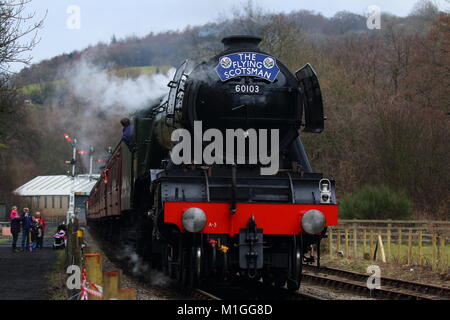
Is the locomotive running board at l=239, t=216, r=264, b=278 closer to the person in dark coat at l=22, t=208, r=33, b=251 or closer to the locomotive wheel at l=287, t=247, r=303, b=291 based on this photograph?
the locomotive wheel at l=287, t=247, r=303, b=291

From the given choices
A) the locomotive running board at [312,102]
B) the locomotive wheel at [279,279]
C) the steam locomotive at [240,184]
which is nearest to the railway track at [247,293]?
the locomotive wheel at [279,279]

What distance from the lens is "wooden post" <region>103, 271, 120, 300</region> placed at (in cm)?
701

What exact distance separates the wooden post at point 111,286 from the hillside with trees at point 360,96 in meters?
11.1

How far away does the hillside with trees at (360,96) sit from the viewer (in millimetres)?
21664

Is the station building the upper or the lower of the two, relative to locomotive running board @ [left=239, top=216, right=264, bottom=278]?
lower

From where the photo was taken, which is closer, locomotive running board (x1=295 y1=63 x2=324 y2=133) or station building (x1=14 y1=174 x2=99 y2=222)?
locomotive running board (x1=295 y1=63 x2=324 y2=133)

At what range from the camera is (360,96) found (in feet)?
112

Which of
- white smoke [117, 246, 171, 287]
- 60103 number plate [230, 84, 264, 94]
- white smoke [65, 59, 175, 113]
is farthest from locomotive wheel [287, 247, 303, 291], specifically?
white smoke [65, 59, 175, 113]

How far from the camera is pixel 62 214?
87.4m

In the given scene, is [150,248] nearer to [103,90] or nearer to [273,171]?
[273,171]

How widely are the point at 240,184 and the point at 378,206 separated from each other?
16749 mm

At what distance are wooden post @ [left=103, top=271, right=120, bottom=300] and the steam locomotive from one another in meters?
2.36

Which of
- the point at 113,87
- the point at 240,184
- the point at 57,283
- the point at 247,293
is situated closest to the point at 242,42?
the point at 240,184
